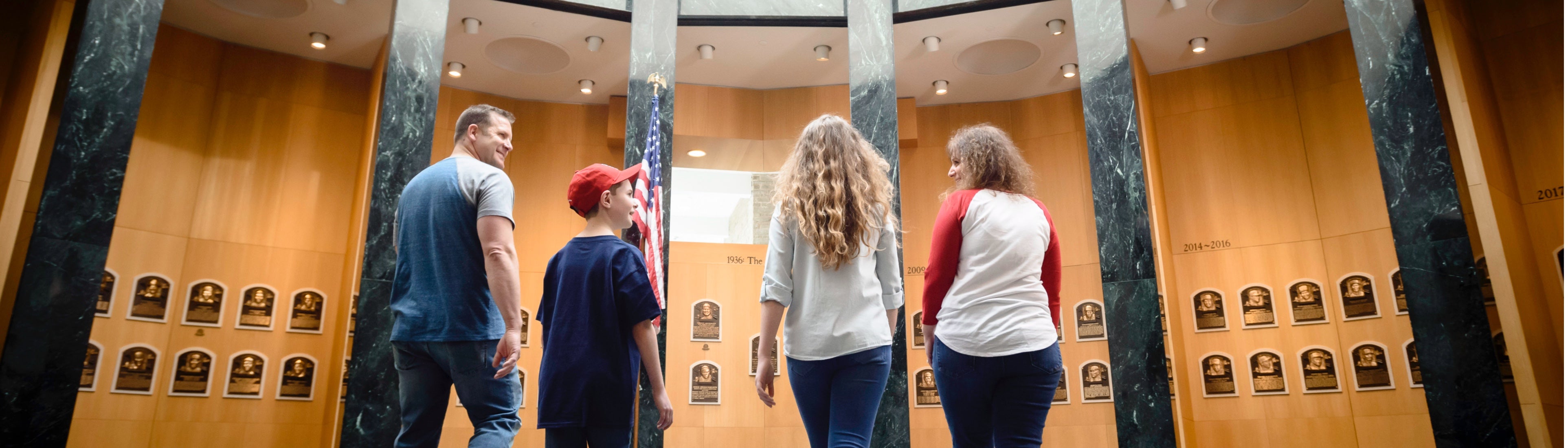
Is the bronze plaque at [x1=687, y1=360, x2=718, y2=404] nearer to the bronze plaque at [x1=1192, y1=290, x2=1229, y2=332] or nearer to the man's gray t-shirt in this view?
the bronze plaque at [x1=1192, y1=290, x2=1229, y2=332]

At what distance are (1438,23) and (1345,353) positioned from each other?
351 centimetres

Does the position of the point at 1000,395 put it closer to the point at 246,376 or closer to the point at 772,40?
the point at 772,40

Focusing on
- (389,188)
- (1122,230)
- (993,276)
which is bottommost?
(993,276)

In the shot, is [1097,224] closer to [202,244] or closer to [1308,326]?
[1308,326]

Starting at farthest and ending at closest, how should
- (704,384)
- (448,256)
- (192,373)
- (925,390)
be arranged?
(925,390), (704,384), (192,373), (448,256)

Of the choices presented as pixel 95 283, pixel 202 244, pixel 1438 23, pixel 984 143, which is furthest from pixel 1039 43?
pixel 202 244

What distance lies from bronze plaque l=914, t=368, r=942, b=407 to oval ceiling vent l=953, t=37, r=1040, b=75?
354 centimetres

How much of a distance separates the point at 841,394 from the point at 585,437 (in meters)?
0.89

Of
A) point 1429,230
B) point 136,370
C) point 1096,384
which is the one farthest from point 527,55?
point 1429,230

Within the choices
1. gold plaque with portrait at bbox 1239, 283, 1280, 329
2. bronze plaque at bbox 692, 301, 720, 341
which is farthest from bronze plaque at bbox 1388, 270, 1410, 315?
bronze plaque at bbox 692, 301, 720, 341

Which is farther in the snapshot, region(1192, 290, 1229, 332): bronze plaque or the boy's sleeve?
region(1192, 290, 1229, 332): bronze plaque

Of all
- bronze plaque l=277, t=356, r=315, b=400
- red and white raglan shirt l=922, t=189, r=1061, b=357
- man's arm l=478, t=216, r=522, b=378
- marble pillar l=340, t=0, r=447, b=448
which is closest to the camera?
red and white raglan shirt l=922, t=189, r=1061, b=357

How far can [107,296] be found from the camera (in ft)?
23.3

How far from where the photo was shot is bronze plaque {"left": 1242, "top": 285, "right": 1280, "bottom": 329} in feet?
27.3
